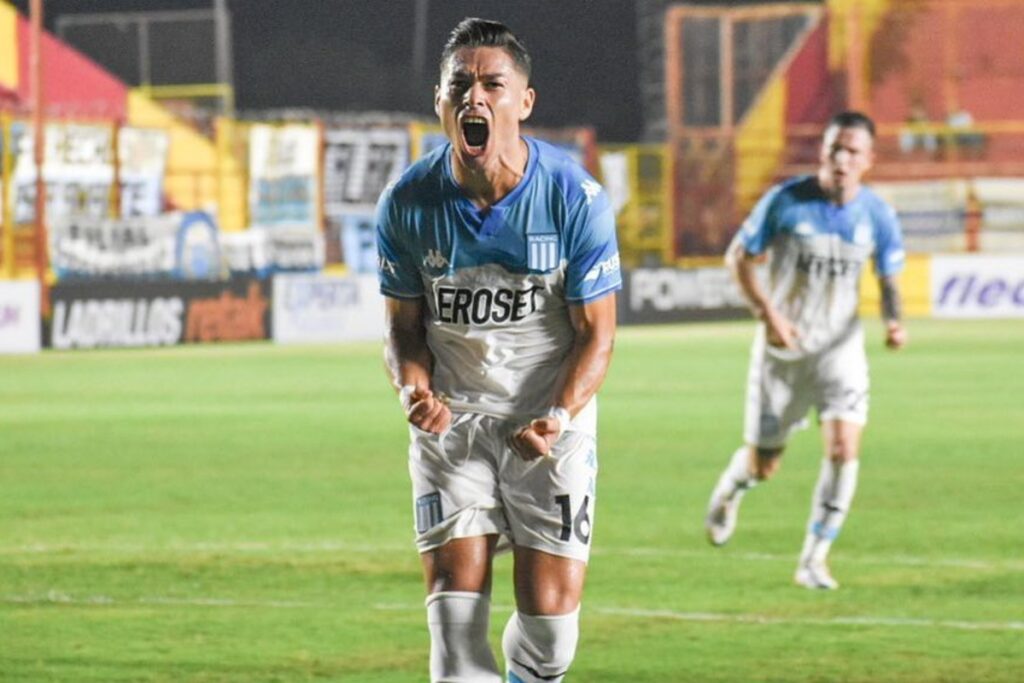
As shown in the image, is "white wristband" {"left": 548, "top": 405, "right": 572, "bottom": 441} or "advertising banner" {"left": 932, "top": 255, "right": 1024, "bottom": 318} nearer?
"white wristband" {"left": 548, "top": 405, "right": 572, "bottom": 441}

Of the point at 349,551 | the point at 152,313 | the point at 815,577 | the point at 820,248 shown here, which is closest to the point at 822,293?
the point at 820,248

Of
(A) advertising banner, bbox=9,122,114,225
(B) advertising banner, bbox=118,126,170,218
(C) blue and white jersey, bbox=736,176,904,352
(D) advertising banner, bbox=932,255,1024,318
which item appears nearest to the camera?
(C) blue and white jersey, bbox=736,176,904,352

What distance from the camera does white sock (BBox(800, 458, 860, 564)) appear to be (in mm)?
10461

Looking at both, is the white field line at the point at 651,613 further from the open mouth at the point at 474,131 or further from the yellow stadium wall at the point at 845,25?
the yellow stadium wall at the point at 845,25

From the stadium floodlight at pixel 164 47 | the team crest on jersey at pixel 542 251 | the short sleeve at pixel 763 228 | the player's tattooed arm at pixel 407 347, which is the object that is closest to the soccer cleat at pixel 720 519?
the short sleeve at pixel 763 228

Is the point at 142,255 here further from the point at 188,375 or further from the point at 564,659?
the point at 564,659

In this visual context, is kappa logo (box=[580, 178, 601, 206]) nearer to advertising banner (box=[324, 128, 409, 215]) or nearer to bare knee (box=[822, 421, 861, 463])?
bare knee (box=[822, 421, 861, 463])

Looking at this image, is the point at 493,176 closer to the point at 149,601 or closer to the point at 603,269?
the point at 603,269

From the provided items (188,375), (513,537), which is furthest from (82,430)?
(513,537)

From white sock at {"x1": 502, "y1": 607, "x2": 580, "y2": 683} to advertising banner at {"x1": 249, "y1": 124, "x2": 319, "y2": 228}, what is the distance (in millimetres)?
31637

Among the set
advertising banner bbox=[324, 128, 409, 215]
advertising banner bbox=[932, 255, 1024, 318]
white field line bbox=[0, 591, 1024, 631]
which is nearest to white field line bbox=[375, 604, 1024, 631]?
white field line bbox=[0, 591, 1024, 631]

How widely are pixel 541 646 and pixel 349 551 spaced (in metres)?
5.70

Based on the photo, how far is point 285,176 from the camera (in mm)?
37594

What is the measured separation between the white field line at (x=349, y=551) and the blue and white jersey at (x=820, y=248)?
128 cm
